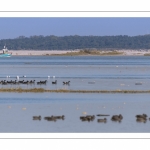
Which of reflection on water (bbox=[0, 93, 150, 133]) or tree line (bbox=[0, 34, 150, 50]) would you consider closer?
reflection on water (bbox=[0, 93, 150, 133])

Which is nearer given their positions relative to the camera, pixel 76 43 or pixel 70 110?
pixel 70 110

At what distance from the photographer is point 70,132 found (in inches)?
779

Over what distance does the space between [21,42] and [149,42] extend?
3290cm

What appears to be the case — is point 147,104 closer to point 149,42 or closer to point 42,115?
point 42,115

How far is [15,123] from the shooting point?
2194 centimetres

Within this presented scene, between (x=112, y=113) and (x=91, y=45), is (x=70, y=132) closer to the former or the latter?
(x=112, y=113)

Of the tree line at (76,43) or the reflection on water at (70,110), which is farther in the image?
the tree line at (76,43)

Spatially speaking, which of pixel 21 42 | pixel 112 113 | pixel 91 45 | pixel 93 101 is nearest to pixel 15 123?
pixel 112 113
